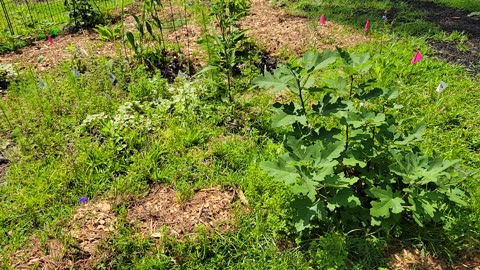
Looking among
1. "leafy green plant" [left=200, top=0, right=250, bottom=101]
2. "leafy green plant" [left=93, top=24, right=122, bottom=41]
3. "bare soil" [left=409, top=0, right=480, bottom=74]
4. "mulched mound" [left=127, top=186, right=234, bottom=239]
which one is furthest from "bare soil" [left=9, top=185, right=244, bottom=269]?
"bare soil" [left=409, top=0, right=480, bottom=74]

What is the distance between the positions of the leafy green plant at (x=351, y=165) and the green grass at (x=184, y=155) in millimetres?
188

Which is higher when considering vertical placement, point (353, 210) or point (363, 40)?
point (363, 40)

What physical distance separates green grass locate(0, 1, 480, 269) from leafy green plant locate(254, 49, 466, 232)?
188 mm

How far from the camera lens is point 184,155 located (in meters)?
2.81

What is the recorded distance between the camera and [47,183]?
258cm

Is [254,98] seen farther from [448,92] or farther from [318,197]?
[448,92]

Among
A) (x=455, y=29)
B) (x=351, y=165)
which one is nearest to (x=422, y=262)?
(x=351, y=165)

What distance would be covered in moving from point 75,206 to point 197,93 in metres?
1.45

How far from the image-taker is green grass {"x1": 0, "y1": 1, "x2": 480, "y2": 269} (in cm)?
208

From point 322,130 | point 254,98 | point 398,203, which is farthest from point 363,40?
point 398,203

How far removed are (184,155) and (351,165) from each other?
4.30 feet

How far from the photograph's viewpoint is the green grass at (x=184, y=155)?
2076 millimetres

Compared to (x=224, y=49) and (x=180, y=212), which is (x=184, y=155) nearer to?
(x=180, y=212)

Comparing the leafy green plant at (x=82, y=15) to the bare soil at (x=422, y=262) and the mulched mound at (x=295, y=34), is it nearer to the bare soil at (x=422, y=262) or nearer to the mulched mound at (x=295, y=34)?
the mulched mound at (x=295, y=34)
